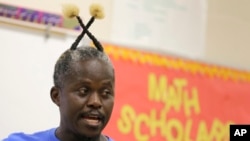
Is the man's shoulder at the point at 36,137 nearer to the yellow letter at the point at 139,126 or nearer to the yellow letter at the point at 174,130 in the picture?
the yellow letter at the point at 139,126

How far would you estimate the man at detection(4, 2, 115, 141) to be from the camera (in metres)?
1.12

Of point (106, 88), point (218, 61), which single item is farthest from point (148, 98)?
point (106, 88)

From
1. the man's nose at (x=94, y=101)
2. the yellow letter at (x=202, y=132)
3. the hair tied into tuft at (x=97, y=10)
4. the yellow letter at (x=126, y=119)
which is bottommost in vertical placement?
the yellow letter at (x=202, y=132)

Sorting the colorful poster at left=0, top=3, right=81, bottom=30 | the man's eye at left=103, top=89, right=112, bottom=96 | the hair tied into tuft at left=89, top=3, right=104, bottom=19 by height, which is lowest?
the man's eye at left=103, top=89, right=112, bottom=96

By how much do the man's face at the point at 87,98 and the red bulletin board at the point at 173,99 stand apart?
0.81m

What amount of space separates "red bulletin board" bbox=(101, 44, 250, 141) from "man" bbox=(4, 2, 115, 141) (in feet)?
2.50

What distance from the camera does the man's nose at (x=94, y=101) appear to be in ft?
3.63

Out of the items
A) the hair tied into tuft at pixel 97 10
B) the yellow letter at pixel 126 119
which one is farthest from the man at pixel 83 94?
the yellow letter at pixel 126 119

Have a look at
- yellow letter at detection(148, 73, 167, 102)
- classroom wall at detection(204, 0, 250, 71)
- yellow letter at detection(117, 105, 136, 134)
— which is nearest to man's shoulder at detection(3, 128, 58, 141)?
yellow letter at detection(117, 105, 136, 134)

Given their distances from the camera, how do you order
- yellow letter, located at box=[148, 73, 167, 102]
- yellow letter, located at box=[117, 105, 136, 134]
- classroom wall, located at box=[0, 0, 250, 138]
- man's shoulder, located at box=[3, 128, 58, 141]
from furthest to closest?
1. yellow letter, located at box=[148, 73, 167, 102]
2. yellow letter, located at box=[117, 105, 136, 134]
3. classroom wall, located at box=[0, 0, 250, 138]
4. man's shoulder, located at box=[3, 128, 58, 141]

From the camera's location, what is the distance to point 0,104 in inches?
68.0

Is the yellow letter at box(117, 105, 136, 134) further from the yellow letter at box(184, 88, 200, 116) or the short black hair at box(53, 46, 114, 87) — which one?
the short black hair at box(53, 46, 114, 87)

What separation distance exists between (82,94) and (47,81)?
73 cm

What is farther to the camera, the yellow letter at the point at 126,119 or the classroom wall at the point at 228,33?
the classroom wall at the point at 228,33
